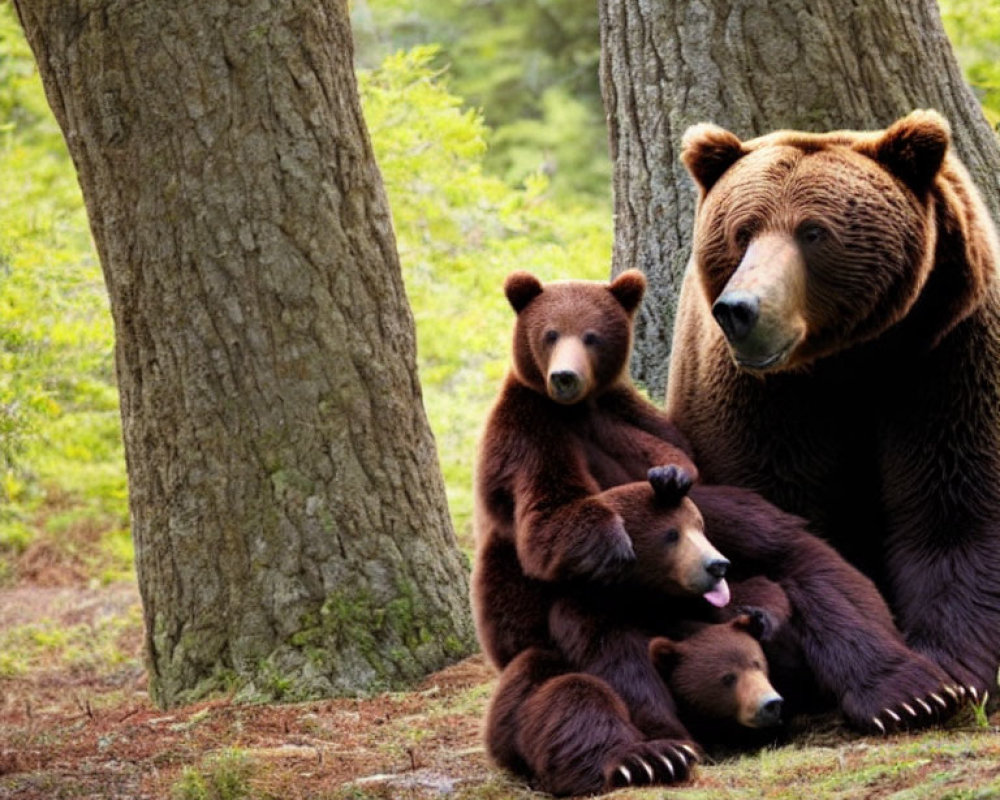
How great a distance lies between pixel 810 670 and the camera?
500 cm

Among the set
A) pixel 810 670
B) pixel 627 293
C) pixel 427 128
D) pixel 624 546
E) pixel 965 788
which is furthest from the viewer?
pixel 427 128

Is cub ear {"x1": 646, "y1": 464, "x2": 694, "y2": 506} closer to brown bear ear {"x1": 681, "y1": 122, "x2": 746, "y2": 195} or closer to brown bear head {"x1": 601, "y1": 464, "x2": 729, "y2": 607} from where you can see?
brown bear head {"x1": 601, "y1": 464, "x2": 729, "y2": 607}

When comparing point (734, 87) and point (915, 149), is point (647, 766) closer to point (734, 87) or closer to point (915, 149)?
point (915, 149)

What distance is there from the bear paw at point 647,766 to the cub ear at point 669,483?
0.87 meters

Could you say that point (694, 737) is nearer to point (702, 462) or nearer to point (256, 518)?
point (702, 462)

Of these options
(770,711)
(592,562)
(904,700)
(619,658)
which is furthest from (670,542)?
(904,700)

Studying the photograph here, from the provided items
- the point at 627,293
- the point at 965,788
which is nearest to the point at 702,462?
the point at 627,293

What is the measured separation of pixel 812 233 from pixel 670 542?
112 cm

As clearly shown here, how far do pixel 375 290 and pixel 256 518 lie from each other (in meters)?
1.11

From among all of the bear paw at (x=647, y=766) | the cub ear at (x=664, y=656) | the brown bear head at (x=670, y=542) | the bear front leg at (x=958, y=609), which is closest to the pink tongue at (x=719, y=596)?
the brown bear head at (x=670, y=542)

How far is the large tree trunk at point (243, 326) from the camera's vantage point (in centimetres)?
609

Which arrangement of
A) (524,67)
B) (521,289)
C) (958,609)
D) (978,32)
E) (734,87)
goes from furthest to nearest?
(524,67)
(978,32)
(734,87)
(521,289)
(958,609)

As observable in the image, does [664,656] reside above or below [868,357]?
below

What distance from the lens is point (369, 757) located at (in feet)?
16.9
